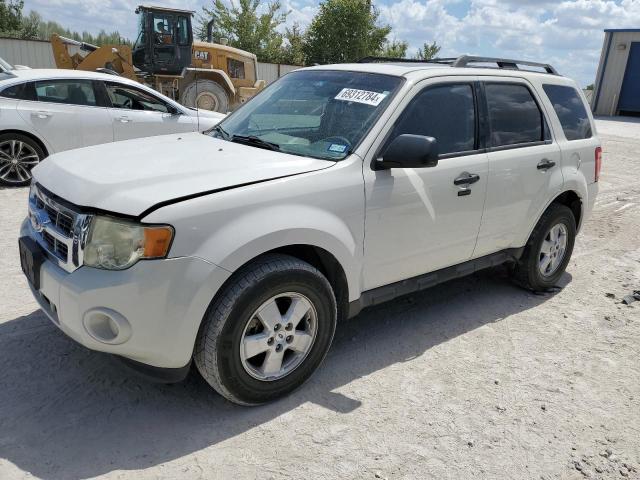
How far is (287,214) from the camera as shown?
294 centimetres

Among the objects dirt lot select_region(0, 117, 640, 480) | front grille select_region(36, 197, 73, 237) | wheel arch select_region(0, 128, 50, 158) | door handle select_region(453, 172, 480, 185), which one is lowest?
dirt lot select_region(0, 117, 640, 480)

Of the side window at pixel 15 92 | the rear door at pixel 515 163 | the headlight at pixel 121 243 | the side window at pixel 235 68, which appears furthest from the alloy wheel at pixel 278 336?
the side window at pixel 235 68

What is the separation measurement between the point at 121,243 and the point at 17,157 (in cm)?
601

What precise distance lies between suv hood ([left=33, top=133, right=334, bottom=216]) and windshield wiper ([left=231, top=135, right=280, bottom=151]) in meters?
0.07

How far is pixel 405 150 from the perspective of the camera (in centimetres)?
320

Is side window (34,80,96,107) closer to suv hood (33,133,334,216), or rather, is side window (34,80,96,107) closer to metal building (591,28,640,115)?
suv hood (33,133,334,216)

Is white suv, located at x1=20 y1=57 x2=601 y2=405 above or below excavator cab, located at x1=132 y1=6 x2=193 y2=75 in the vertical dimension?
below

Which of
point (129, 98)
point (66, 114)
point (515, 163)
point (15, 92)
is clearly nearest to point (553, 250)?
point (515, 163)

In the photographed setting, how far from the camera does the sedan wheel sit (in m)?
7.54

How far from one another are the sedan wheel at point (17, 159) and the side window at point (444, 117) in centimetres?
601

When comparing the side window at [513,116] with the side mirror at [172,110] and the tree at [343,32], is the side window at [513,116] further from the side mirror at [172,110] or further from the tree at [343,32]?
the tree at [343,32]

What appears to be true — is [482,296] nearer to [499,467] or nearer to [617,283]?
[617,283]

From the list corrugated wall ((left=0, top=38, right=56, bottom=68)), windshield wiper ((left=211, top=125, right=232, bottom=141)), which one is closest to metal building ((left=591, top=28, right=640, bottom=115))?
corrugated wall ((left=0, top=38, right=56, bottom=68))

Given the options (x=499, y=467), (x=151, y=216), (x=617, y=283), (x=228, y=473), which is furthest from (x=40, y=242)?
(x=617, y=283)
